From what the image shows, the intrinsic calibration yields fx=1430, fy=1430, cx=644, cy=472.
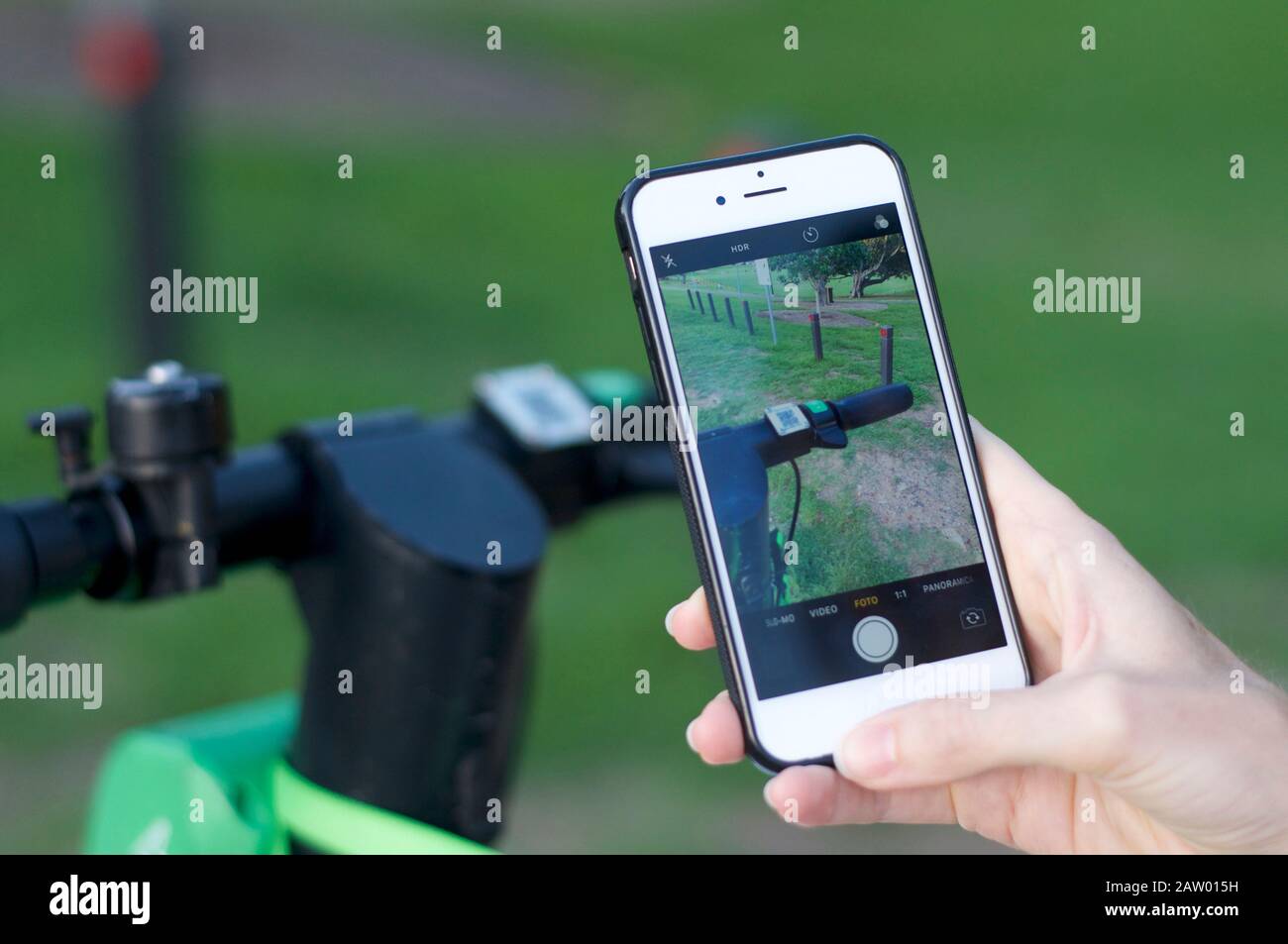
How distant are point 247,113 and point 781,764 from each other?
9.49 m

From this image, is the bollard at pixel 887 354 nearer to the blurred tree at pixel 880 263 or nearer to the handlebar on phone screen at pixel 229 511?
the blurred tree at pixel 880 263

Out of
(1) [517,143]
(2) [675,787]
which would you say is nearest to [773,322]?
(2) [675,787]

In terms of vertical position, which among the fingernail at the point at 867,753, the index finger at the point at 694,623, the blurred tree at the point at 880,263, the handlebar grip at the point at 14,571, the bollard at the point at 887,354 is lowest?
the fingernail at the point at 867,753

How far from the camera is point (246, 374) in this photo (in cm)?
587

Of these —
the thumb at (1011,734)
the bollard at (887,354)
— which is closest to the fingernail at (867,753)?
the thumb at (1011,734)

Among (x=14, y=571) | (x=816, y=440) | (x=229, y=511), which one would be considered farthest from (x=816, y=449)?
(x=14, y=571)

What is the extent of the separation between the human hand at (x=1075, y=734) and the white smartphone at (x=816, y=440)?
0.04 m

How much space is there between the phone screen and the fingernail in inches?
3.3

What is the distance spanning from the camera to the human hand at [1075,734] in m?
1.06

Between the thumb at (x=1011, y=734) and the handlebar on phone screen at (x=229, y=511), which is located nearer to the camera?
the thumb at (x=1011, y=734)

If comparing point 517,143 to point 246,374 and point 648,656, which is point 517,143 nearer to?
point 246,374

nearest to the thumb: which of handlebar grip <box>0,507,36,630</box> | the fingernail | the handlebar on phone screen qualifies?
the fingernail

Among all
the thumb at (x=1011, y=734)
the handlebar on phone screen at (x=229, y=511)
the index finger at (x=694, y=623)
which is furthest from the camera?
the index finger at (x=694, y=623)

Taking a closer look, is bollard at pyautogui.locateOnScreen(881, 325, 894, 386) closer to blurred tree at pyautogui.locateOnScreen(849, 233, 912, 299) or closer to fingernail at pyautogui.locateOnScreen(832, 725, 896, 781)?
blurred tree at pyautogui.locateOnScreen(849, 233, 912, 299)
